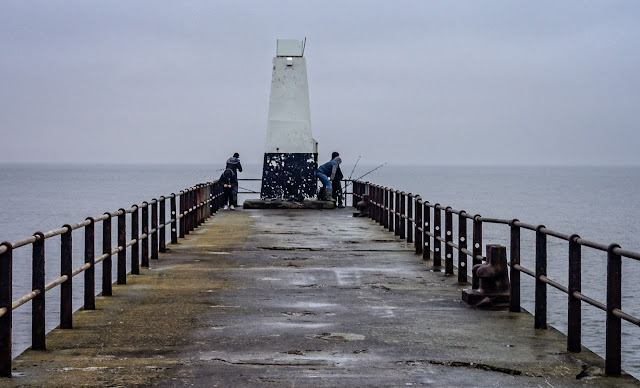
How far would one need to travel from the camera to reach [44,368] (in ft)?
27.3

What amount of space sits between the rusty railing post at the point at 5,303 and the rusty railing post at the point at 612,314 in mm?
4770

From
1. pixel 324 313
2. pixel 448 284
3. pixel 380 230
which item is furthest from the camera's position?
pixel 380 230

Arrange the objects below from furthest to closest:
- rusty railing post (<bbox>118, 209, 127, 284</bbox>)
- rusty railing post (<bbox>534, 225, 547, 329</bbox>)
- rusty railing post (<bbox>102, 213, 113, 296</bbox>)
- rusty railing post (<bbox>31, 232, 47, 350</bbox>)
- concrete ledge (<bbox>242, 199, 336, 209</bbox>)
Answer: concrete ledge (<bbox>242, 199, 336, 209</bbox>)
rusty railing post (<bbox>118, 209, 127, 284</bbox>)
rusty railing post (<bbox>102, 213, 113, 296</bbox>)
rusty railing post (<bbox>534, 225, 547, 329</bbox>)
rusty railing post (<bbox>31, 232, 47, 350</bbox>)

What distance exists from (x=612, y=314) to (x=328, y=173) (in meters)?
27.7

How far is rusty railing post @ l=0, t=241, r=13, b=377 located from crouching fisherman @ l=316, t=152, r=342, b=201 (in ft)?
89.2

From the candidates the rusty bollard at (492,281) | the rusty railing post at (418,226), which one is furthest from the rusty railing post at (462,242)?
the rusty railing post at (418,226)

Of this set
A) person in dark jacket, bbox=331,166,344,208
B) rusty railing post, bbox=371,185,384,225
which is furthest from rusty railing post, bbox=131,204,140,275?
person in dark jacket, bbox=331,166,344,208

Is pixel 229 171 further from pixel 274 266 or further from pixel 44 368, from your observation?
pixel 44 368

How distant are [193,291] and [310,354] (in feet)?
14.8

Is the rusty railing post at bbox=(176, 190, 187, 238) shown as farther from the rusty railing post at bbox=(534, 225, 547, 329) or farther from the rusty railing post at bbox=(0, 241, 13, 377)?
the rusty railing post at bbox=(0, 241, 13, 377)

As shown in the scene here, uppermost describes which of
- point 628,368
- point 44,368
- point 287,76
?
point 287,76

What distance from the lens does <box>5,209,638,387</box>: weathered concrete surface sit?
8.08 metres

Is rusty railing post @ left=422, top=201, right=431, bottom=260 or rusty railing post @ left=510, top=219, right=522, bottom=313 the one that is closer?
rusty railing post @ left=510, top=219, right=522, bottom=313

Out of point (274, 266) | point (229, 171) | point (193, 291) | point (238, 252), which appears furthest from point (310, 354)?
point (229, 171)
